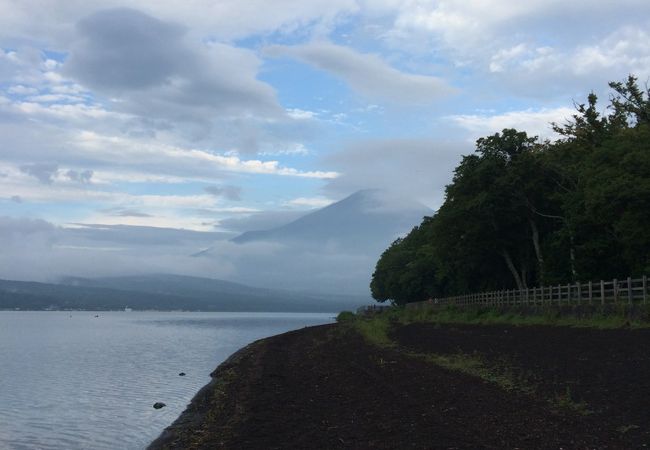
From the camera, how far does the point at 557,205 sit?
56875 millimetres

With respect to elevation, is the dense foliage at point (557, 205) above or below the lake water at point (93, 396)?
above

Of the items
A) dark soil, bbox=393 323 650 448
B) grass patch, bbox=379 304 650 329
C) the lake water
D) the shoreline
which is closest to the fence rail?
grass patch, bbox=379 304 650 329

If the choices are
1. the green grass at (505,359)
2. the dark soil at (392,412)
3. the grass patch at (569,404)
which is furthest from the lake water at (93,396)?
the grass patch at (569,404)

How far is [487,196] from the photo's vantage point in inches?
2210

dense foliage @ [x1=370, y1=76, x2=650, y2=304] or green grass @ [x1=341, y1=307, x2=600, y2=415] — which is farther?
dense foliage @ [x1=370, y1=76, x2=650, y2=304]

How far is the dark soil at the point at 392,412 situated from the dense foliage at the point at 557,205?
12614mm

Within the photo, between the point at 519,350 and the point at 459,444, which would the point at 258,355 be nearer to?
the point at 519,350

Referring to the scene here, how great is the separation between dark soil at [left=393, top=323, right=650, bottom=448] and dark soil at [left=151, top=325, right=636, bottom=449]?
0.33ft

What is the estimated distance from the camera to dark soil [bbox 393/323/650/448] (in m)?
13.1

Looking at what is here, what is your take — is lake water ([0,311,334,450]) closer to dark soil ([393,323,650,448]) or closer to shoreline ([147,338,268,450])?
shoreline ([147,338,268,450])

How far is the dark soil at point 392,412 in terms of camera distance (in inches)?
503

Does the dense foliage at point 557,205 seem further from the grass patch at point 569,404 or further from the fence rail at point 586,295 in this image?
the grass patch at point 569,404

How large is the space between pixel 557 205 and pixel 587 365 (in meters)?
39.5

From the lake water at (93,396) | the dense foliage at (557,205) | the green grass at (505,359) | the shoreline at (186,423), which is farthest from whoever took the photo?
the dense foliage at (557,205)
